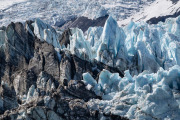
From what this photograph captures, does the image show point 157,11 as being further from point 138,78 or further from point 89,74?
point 138,78

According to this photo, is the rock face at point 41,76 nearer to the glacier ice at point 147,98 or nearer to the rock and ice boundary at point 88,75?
the rock and ice boundary at point 88,75

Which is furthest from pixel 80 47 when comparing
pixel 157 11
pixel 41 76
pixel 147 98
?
pixel 157 11

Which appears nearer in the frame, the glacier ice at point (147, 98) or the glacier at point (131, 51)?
the glacier ice at point (147, 98)

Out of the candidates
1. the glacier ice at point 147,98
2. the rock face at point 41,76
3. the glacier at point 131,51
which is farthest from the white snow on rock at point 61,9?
the glacier ice at point 147,98

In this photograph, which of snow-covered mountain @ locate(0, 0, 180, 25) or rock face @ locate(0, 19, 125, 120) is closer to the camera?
rock face @ locate(0, 19, 125, 120)

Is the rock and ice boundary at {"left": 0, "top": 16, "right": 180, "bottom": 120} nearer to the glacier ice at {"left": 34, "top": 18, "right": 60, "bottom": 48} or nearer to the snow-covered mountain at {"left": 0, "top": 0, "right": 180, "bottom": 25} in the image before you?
the glacier ice at {"left": 34, "top": 18, "right": 60, "bottom": 48}

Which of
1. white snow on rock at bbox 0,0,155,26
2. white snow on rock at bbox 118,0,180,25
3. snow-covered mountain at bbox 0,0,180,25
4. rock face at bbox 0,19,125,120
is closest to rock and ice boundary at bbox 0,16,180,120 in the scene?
rock face at bbox 0,19,125,120
